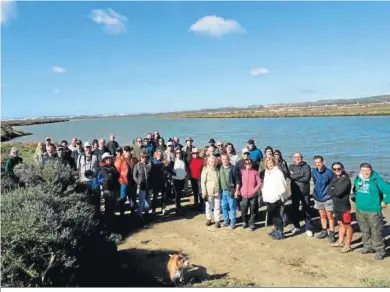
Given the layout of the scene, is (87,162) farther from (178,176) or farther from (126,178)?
(178,176)

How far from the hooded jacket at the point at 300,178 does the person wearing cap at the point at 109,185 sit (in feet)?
14.1

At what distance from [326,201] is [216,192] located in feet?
8.57

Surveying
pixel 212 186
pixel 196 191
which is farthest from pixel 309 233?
pixel 196 191

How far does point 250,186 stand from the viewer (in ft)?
28.3

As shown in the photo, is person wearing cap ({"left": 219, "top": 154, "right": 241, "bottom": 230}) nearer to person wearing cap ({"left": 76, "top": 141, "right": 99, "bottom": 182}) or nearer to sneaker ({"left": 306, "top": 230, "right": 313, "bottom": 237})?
sneaker ({"left": 306, "top": 230, "right": 313, "bottom": 237})

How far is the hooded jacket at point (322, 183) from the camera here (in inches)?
305

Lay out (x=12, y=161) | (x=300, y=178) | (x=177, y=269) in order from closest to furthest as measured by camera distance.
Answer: (x=177, y=269) < (x=300, y=178) < (x=12, y=161)

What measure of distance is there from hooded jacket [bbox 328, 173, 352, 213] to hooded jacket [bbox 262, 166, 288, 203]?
40.9 inches

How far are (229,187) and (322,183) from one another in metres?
2.18

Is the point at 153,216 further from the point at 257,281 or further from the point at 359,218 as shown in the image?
the point at 359,218

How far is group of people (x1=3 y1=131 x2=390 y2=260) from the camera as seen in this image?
273 inches

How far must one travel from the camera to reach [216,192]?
8969 mm

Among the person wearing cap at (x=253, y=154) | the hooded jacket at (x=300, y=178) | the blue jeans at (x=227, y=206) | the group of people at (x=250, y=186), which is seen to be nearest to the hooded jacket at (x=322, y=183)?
the group of people at (x=250, y=186)

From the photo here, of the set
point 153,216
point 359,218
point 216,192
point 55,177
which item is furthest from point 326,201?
point 55,177
